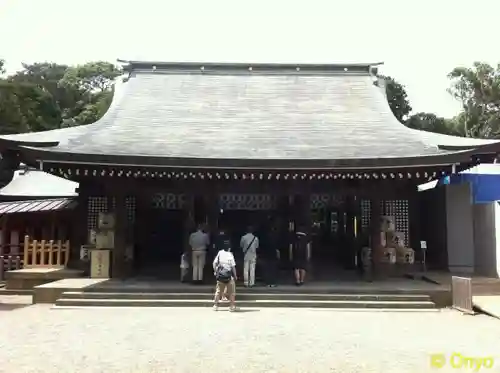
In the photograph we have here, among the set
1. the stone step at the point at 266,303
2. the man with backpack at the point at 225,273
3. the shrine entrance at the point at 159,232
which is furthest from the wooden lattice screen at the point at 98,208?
the man with backpack at the point at 225,273

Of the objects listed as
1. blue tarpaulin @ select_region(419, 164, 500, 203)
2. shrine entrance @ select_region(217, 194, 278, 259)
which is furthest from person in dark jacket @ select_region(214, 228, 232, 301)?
blue tarpaulin @ select_region(419, 164, 500, 203)

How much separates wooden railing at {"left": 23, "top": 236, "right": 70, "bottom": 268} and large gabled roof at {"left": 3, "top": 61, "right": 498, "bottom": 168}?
126 inches

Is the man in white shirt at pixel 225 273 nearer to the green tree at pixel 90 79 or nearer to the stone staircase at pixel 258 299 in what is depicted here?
the stone staircase at pixel 258 299

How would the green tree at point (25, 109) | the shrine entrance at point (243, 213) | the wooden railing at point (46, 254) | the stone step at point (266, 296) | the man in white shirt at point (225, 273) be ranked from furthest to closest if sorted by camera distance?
the green tree at point (25, 109)
the wooden railing at point (46, 254)
the shrine entrance at point (243, 213)
the stone step at point (266, 296)
the man in white shirt at point (225, 273)

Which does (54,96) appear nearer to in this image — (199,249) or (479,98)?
(479,98)

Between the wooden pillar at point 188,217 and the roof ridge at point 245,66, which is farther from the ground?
the roof ridge at point 245,66

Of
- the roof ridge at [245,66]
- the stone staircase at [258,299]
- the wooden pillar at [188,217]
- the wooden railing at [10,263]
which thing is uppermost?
the roof ridge at [245,66]

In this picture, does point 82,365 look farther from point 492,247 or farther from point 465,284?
point 492,247

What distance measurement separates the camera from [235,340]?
785 cm

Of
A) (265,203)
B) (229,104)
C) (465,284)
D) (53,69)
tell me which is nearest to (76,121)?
(53,69)

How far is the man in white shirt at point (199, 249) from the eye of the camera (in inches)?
488

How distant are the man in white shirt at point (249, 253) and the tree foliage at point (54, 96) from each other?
2271cm

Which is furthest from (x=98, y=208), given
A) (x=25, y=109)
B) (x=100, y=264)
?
(x=25, y=109)

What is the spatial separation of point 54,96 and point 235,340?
140ft
